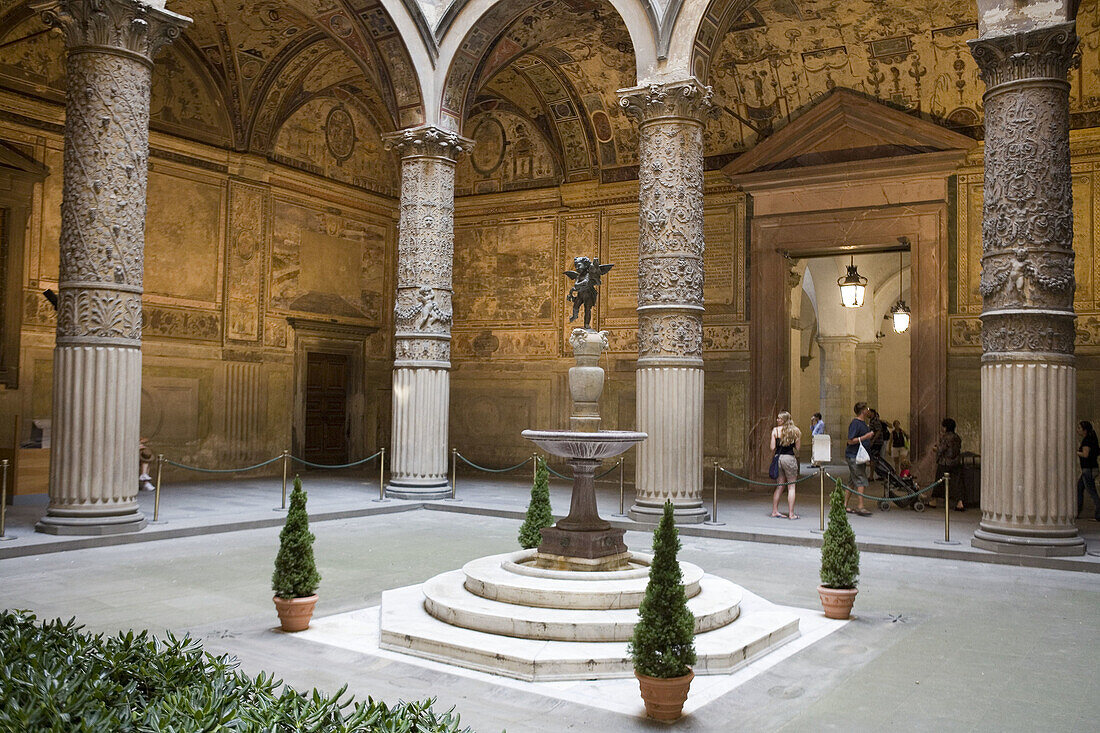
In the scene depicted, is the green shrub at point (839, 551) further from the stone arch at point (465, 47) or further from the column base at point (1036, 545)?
the stone arch at point (465, 47)

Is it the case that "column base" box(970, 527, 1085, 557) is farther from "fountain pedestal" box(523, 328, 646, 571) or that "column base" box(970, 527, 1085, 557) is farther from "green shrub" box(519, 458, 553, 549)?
"green shrub" box(519, 458, 553, 549)

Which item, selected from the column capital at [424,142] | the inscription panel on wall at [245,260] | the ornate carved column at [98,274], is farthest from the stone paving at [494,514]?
the column capital at [424,142]

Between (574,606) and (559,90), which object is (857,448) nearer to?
(574,606)

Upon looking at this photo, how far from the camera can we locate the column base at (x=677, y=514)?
1160cm

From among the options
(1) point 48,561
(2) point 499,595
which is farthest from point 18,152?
(2) point 499,595

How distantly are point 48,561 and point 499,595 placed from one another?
5051 millimetres

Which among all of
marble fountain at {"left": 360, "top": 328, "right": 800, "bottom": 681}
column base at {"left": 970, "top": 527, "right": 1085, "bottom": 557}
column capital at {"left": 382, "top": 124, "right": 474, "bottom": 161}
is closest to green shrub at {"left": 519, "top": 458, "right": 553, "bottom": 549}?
marble fountain at {"left": 360, "top": 328, "right": 800, "bottom": 681}

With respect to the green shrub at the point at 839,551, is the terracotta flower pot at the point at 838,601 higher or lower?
lower

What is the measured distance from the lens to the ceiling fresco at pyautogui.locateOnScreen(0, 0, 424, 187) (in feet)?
45.8

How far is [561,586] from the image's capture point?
21.1 ft

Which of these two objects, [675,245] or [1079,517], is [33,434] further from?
[1079,517]

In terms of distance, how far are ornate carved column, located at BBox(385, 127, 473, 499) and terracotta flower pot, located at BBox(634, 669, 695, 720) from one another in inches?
390

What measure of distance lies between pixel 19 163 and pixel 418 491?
783cm

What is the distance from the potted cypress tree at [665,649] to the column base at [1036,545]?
6.27m
